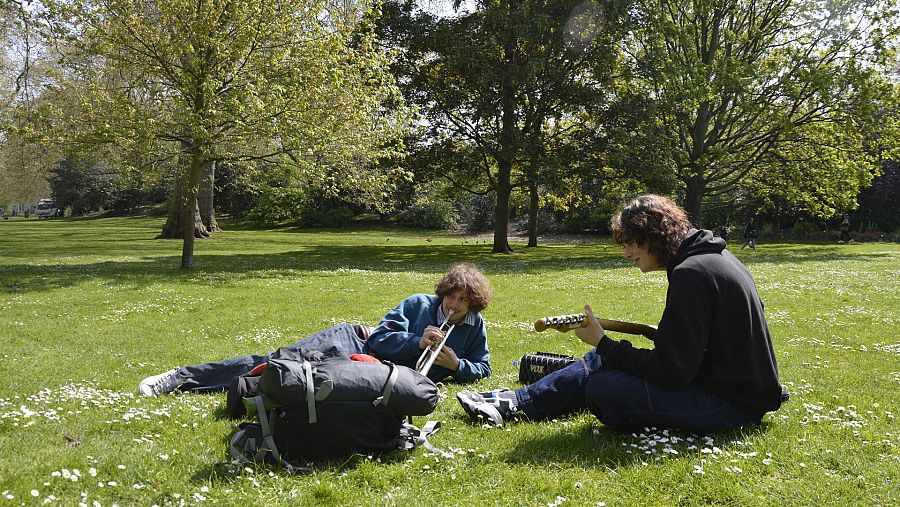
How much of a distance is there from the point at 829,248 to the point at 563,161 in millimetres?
14767

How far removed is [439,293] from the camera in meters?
6.03

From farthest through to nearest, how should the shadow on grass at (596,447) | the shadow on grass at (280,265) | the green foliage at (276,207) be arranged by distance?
the green foliage at (276,207) → the shadow on grass at (280,265) → the shadow on grass at (596,447)

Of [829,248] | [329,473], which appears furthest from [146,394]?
[829,248]

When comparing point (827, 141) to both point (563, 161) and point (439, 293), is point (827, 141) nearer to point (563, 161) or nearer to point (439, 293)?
point (563, 161)

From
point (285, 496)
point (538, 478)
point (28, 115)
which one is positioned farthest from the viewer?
point (28, 115)

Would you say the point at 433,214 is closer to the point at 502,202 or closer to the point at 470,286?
the point at 502,202

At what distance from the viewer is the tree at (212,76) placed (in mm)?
16453

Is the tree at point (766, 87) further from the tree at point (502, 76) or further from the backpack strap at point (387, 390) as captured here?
the backpack strap at point (387, 390)

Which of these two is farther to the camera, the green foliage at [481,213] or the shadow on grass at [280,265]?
the green foliage at [481,213]

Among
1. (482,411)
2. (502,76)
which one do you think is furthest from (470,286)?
(502,76)

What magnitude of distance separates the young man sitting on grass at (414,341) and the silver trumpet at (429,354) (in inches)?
1.9

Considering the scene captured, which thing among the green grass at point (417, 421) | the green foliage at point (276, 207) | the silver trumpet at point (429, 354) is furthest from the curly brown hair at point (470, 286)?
the green foliage at point (276, 207)

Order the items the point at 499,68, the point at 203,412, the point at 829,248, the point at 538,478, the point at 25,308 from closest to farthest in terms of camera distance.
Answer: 1. the point at 538,478
2. the point at 203,412
3. the point at 25,308
4. the point at 499,68
5. the point at 829,248

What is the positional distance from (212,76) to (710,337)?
51.8ft
